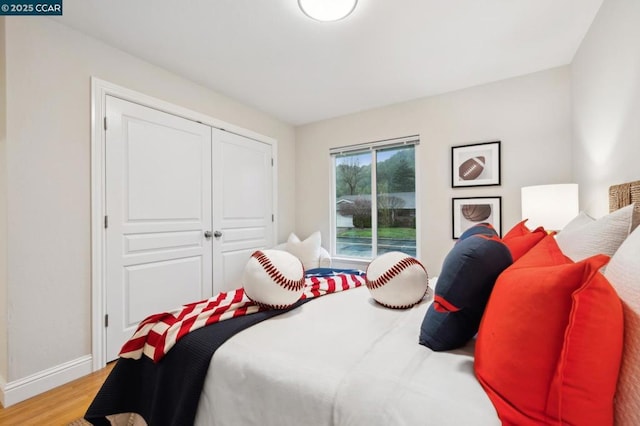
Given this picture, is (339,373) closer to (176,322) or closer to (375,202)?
(176,322)

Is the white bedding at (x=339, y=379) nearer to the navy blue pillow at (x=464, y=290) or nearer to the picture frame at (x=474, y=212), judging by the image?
the navy blue pillow at (x=464, y=290)

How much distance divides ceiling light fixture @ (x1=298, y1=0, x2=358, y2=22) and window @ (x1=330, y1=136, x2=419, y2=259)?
1770 millimetres

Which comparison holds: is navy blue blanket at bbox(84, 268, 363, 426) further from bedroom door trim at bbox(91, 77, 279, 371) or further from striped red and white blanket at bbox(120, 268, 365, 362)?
bedroom door trim at bbox(91, 77, 279, 371)

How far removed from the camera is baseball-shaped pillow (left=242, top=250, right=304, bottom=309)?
133 centimetres

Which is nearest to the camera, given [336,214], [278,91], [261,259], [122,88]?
[261,259]

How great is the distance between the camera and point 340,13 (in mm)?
1818

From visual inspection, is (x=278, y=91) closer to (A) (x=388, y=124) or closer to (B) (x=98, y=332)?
(A) (x=388, y=124)

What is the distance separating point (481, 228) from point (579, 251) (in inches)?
18.0

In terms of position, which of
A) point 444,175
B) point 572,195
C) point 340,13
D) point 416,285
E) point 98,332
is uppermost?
point 340,13

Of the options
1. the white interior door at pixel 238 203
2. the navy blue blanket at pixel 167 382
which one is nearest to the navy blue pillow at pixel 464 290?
the navy blue blanket at pixel 167 382

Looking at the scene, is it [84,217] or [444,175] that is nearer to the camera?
[84,217]

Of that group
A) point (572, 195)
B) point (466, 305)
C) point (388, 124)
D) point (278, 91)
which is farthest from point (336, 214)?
point (466, 305)

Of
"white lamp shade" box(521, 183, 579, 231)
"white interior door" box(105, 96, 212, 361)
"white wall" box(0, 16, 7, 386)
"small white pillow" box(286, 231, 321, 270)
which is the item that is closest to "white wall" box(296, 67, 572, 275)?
"small white pillow" box(286, 231, 321, 270)

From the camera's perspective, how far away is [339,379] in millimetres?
862
